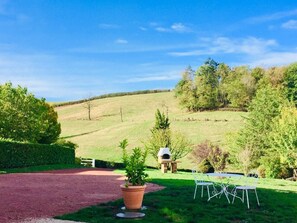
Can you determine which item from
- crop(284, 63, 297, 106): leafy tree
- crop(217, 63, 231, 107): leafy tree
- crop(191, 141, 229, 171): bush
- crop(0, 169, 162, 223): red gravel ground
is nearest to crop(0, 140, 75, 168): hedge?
crop(0, 169, 162, 223): red gravel ground

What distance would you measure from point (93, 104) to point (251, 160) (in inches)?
2182

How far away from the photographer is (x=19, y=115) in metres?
35.0

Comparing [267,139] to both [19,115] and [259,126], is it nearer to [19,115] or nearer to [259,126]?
[259,126]

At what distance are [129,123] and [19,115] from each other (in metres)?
31.8

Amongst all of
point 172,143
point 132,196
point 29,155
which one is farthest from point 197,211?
point 172,143

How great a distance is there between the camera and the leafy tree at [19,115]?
114 feet

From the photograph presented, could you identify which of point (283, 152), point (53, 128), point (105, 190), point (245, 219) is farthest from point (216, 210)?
point (53, 128)

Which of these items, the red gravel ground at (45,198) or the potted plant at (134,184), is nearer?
the red gravel ground at (45,198)

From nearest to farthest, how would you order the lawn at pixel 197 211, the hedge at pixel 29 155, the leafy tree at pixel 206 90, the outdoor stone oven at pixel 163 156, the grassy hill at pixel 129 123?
the lawn at pixel 197 211, the outdoor stone oven at pixel 163 156, the hedge at pixel 29 155, the grassy hill at pixel 129 123, the leafy tree at pixel 206 90

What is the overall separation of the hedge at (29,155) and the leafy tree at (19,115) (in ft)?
13.8

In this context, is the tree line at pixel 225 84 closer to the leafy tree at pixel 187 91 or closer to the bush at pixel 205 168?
the leafy tree at pixel 187 91

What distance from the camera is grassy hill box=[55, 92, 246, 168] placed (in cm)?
5144

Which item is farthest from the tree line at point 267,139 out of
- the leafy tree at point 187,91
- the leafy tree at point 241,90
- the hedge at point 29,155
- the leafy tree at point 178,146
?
the leafy tree at point 187,91

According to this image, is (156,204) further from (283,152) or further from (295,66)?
(295,66)
